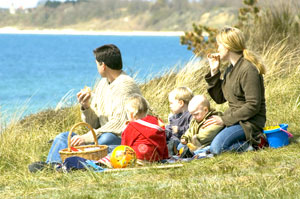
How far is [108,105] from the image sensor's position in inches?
215

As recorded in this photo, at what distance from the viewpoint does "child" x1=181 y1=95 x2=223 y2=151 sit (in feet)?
17.0

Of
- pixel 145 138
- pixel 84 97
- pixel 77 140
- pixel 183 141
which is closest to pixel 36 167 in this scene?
pixel 77 140

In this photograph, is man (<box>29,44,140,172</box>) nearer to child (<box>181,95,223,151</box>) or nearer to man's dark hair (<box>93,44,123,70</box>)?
man's dark hair (<box>93,44,123,70</box>)

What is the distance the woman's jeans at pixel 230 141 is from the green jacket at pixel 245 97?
2.1 inches

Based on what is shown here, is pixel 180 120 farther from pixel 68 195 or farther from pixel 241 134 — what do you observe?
pixel 68 195

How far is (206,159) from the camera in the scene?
4.80 m

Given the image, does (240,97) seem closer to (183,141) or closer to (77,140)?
(183,141)

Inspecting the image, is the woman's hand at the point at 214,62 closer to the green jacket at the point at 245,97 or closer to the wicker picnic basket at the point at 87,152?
the green jacket at the point at 245,97

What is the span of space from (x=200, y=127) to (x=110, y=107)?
3.00 ft

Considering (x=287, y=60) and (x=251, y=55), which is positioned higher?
(x=251, y=55)

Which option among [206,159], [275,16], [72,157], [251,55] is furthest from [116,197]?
[275,16]

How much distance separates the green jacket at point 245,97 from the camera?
15.9 ft

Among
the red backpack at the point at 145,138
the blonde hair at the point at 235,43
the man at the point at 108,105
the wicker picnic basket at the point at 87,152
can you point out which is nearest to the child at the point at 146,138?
the red backpack at the point at 145,138

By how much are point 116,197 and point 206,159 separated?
1.34 metres
